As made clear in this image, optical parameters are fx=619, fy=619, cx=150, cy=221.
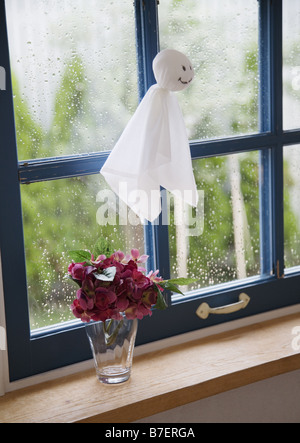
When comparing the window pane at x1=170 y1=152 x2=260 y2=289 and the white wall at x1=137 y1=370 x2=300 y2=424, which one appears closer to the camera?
the white wall at x1=137 y1=370 x2=300 y2=424

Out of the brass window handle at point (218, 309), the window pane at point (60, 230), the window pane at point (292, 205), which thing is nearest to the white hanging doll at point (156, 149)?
the window pane at point (60, 230)

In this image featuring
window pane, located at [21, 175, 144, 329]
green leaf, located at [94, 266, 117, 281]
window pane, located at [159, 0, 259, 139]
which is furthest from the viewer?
window pane, located at [159, 0, 259, 139]

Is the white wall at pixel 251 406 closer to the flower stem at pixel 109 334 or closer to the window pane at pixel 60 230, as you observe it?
the flower stem at pixel 109 334

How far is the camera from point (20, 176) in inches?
53.3

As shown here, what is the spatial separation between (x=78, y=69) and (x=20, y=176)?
281mm

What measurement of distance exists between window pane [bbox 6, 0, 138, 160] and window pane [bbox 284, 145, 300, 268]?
0.53m

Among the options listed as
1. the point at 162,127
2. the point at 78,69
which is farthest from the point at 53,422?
the point at 78,69

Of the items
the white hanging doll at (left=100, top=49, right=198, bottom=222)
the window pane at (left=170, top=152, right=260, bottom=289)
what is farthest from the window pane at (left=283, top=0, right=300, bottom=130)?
the white hanging doll at (left=100, top=49, right=198, bottom=222)

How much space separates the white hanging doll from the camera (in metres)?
1.35

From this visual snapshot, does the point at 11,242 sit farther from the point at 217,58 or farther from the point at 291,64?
the point at 291,64

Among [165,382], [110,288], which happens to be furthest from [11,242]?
[165,382]

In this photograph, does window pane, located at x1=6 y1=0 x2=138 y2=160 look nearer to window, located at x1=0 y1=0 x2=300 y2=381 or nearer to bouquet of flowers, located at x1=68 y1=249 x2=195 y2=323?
window, located at x1=0 y1=0 x2=300 y2=381

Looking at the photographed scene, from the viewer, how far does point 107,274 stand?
1298mm
